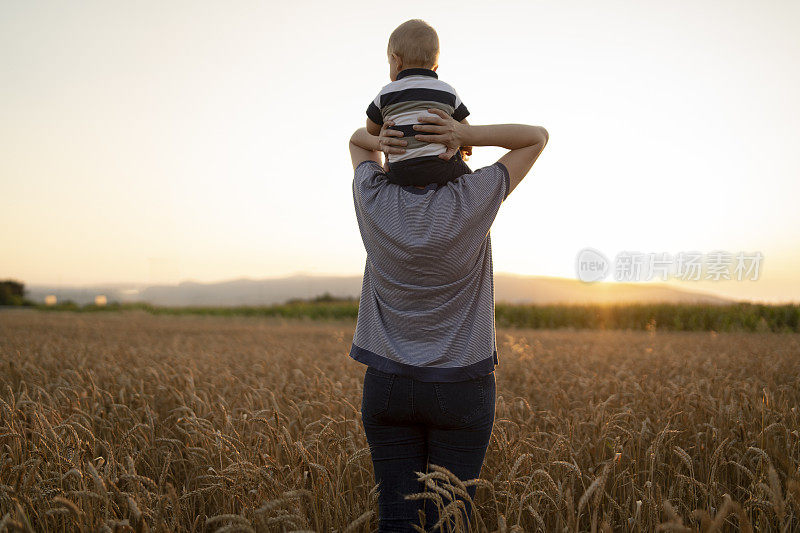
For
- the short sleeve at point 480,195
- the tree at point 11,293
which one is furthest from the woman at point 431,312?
the tree at point 11,293

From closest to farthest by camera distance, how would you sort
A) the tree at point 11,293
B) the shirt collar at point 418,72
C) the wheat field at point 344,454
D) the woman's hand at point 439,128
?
the woman's hand at point 439,128
the shirt collar at point 418,72
the wheat field at point 344,454
the tree at point 11,293

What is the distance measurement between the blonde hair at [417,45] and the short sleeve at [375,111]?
165mm

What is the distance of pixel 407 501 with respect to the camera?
6.01 feet

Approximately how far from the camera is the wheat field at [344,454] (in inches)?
84.3

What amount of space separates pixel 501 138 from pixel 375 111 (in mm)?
461

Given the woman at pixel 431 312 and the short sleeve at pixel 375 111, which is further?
the short sleeve at pixel 375 111

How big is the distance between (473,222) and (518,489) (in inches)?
78.9

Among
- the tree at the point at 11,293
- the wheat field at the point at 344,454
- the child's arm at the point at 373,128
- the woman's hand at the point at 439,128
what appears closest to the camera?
the woman's hand at the point at 439,128

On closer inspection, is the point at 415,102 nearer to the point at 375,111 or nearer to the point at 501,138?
the point at 375,111

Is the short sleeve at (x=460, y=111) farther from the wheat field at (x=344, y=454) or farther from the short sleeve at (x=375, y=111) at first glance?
the wheat field at (x=344, y=454)

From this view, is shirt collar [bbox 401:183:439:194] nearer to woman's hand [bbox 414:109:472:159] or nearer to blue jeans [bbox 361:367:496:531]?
woman's hand [bbox 414:109:472:159]

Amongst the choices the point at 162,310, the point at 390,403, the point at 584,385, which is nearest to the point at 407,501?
the point at 390,403

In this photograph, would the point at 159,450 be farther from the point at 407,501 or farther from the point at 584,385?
the point at 584,385

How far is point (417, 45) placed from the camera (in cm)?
176
